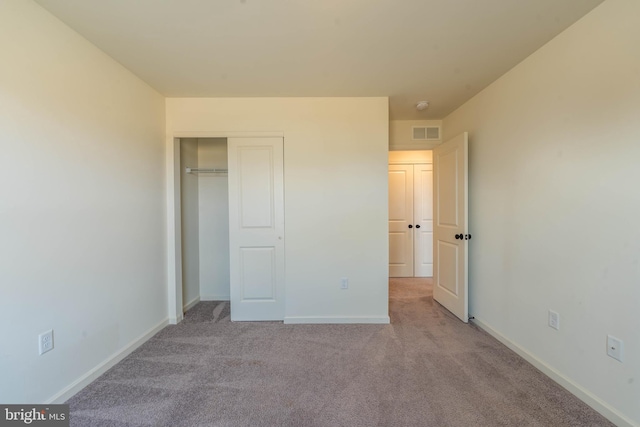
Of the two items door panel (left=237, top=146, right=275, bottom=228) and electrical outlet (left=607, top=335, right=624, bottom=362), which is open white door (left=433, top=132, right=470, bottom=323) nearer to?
electrical outlet (left=607, top=335, right=624, bottom=362)

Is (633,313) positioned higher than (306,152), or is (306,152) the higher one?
(306,152)

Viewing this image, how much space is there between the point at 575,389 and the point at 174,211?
3574 millimetres

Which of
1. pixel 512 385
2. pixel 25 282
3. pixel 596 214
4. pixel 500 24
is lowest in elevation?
pixel 512 385

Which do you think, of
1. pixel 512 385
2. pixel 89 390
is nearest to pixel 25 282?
pixel 89 390

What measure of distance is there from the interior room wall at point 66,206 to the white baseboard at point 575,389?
10.7 ft

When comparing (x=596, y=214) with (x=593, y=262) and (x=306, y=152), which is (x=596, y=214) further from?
(x=306, y=152)

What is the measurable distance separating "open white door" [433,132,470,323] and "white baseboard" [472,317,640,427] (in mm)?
617

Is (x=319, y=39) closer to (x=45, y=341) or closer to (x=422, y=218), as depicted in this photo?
(x=45, y=341)

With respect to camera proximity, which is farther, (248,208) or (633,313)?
(248,208)

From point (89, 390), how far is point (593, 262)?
335cm

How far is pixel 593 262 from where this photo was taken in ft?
5.33

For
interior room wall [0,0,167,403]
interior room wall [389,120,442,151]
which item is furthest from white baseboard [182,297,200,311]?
interior room wall [389,120,442,151]

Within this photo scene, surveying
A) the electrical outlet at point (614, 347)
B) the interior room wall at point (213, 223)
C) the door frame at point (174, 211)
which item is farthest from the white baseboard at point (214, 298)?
the electrical outlet at point (614, 347)

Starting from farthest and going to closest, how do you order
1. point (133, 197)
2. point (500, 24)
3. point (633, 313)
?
1. point (133, 197)
2. point (500, 24)
3. point (633, 313)
